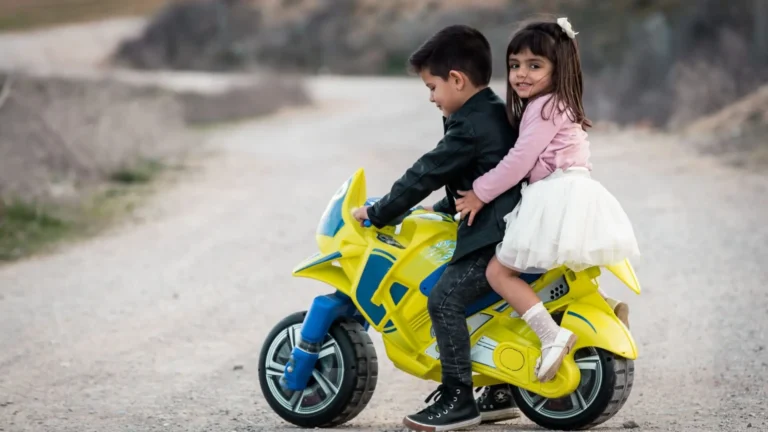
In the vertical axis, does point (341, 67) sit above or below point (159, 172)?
above

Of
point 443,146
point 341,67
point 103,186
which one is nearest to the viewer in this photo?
point 443,146

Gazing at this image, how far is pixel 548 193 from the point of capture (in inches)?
188

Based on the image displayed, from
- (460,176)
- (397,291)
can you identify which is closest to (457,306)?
(397,291)

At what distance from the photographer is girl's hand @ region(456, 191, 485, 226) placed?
493 centimetres

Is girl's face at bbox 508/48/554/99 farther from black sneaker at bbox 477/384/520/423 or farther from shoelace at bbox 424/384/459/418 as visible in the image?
black sneaker at bbox 477/384/520/423

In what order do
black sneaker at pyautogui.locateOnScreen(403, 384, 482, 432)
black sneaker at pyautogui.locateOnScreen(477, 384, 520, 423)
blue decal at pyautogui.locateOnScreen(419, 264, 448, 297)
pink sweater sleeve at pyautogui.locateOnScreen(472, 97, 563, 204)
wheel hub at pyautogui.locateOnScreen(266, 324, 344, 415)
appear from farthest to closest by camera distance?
black sneaker at pyautogui.locateOnScreen(477, 384, 520, 423), wheel hub at pyautogui.locateOnScreen(266, 324, 344, 415), blue decal at pyautogui.locateOnScreen(419, 264, 448, 297), black sneaker at pyautogui.locateOnScreen(403, 384, 482, 432), pink sweater sleeve at pyautogui.locateOnScreen(472, 97, 563, 204)

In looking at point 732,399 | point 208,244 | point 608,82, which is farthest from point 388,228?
point 608,82

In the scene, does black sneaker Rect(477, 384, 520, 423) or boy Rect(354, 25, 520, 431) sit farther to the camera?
black sneaker Rect(477, 384, 520, 423)

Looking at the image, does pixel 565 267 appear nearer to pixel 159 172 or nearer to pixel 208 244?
pixel 208 244

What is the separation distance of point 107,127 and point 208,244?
550 cm

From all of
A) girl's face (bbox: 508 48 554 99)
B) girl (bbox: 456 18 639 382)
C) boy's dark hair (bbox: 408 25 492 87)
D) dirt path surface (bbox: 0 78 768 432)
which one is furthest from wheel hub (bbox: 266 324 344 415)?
girl's face (bbox: 508 48 554 99)

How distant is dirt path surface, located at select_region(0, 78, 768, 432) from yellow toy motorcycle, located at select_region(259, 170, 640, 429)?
0.25m

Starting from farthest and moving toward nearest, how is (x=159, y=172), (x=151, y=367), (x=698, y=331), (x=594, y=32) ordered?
(x=594, y=32) → (x=159, y=172) → (x=698, y=331) → (x=151, y=367)

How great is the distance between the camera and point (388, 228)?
5.39 meters
